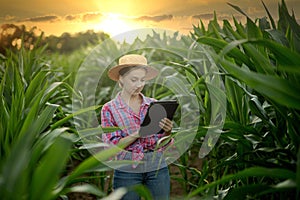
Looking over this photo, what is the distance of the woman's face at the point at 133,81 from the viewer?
202 centimetres

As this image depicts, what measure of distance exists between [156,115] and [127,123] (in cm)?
14

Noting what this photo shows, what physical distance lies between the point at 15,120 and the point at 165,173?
75 cm

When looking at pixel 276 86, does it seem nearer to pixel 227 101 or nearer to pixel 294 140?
pixel 294 140

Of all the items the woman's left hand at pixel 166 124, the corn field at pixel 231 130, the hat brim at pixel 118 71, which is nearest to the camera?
the corn field at pixel 231 130

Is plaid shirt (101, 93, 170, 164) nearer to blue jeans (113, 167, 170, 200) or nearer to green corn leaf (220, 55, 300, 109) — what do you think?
blue jeans (113, 167, 170, 200)

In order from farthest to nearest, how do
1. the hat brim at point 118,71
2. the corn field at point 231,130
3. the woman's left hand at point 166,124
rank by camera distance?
the hat brim at point 118,71
the woman's left hand at point 166,124
the corn field at point 231,130

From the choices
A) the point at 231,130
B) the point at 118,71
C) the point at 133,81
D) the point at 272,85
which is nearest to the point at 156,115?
the point at 133,81

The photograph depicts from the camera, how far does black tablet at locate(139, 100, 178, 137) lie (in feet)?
6.43

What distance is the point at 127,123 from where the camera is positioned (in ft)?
6.70

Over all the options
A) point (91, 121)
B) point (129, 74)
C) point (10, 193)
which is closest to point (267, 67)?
point (10, 193)

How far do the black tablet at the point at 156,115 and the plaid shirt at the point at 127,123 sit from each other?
39 millimetres

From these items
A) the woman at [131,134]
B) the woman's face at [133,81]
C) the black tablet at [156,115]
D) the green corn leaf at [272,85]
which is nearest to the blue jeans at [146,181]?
the woman at [131,134]

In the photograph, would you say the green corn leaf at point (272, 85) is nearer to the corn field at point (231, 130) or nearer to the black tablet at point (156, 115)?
the corn field at point (231, 130)

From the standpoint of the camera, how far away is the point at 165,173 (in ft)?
6.90
